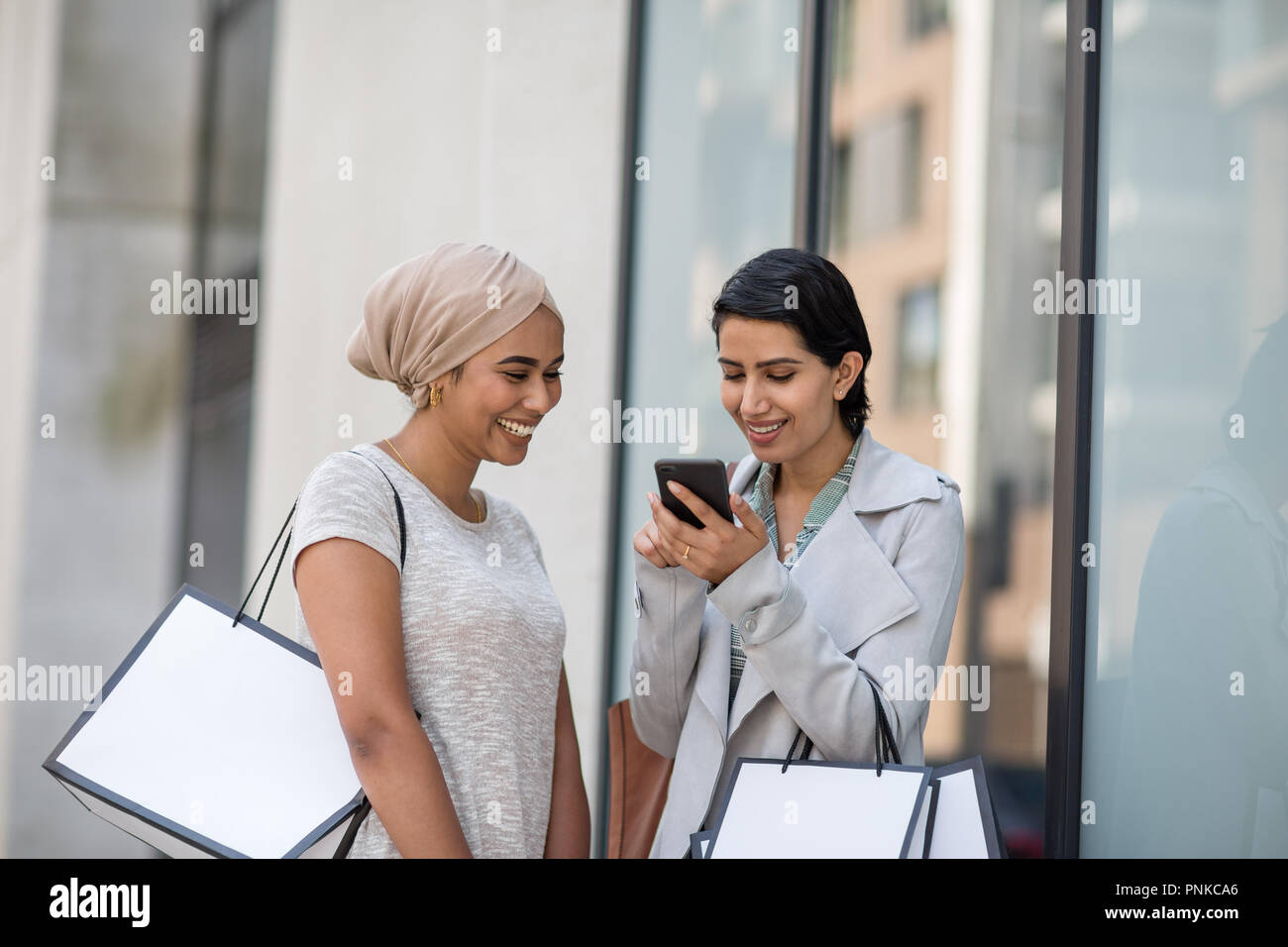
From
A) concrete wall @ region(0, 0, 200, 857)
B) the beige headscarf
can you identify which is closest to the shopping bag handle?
the beige headscarf

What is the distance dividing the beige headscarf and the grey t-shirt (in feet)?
0.61

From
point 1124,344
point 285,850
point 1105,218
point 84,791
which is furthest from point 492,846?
point 1105,218

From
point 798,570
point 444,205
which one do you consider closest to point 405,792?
point 798,570

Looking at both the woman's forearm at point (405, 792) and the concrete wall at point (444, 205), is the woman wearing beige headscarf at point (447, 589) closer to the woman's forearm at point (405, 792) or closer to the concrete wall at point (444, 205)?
the woman's forearm at point (405, 792)

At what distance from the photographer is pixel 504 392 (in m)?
2.23

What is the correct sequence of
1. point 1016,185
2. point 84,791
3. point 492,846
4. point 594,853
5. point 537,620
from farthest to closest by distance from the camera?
point 594,853 < point 1016,185 < point 537,620 < point 492,846 < point 84,791

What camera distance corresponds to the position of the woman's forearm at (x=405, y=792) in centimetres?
191

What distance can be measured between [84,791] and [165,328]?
3608 mm

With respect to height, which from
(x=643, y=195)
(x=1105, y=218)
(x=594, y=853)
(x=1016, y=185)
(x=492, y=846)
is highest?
(x=643, y=195)

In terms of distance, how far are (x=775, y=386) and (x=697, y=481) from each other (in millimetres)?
350

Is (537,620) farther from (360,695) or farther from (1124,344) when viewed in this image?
(1124,344)

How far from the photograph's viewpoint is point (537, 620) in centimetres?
223

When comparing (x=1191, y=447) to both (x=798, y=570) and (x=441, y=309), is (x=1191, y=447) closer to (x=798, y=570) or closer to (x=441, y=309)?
(x=798, y=570)

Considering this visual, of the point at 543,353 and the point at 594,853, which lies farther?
the point at 594,853
